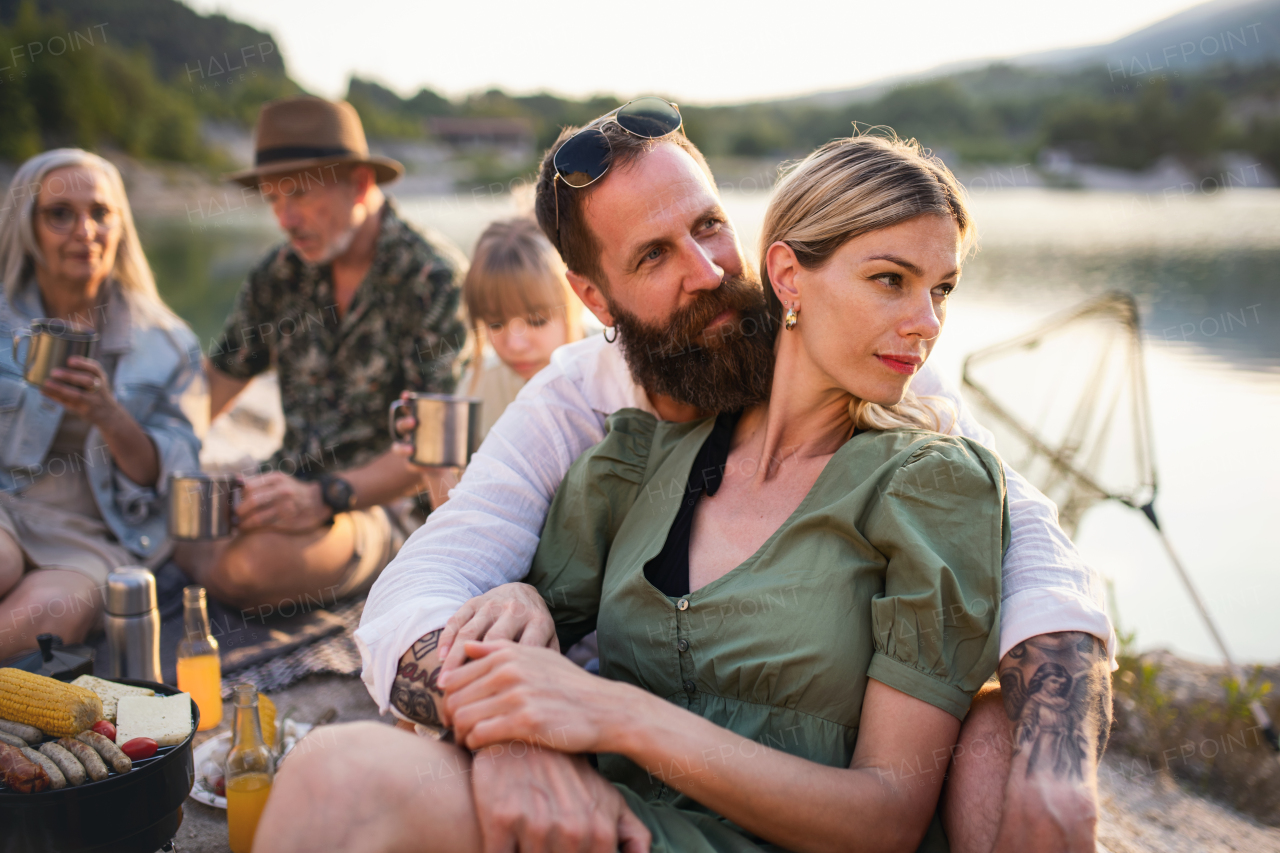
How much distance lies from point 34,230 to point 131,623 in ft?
6.74

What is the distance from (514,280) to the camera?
386cm

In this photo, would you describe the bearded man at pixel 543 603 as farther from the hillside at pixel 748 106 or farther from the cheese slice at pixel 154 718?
the hillside at pixel 748 106

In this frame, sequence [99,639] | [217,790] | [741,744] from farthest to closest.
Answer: [99,639], [217,790], [741,744]

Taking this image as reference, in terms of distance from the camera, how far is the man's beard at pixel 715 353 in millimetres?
2197

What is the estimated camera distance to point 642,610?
6.16 feet

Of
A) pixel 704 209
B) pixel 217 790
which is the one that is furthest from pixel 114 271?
pixel 704 209

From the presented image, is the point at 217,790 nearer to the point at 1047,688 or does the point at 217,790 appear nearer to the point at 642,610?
the point at 642,610

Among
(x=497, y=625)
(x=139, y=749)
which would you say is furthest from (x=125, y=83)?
(x=497, y=625)

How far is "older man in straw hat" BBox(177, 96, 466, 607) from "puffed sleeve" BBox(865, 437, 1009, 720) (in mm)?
2897

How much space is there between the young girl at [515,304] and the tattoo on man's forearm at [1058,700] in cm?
269

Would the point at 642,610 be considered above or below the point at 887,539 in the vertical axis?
below

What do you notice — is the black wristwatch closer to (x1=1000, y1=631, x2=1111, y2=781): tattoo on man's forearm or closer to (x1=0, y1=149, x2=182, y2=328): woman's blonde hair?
(x1=0, y1=149, x2=182, y2=328): woman's blonde hair

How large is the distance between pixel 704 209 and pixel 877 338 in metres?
0.77

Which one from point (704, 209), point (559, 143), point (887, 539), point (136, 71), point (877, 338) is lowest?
point (887, 539)
